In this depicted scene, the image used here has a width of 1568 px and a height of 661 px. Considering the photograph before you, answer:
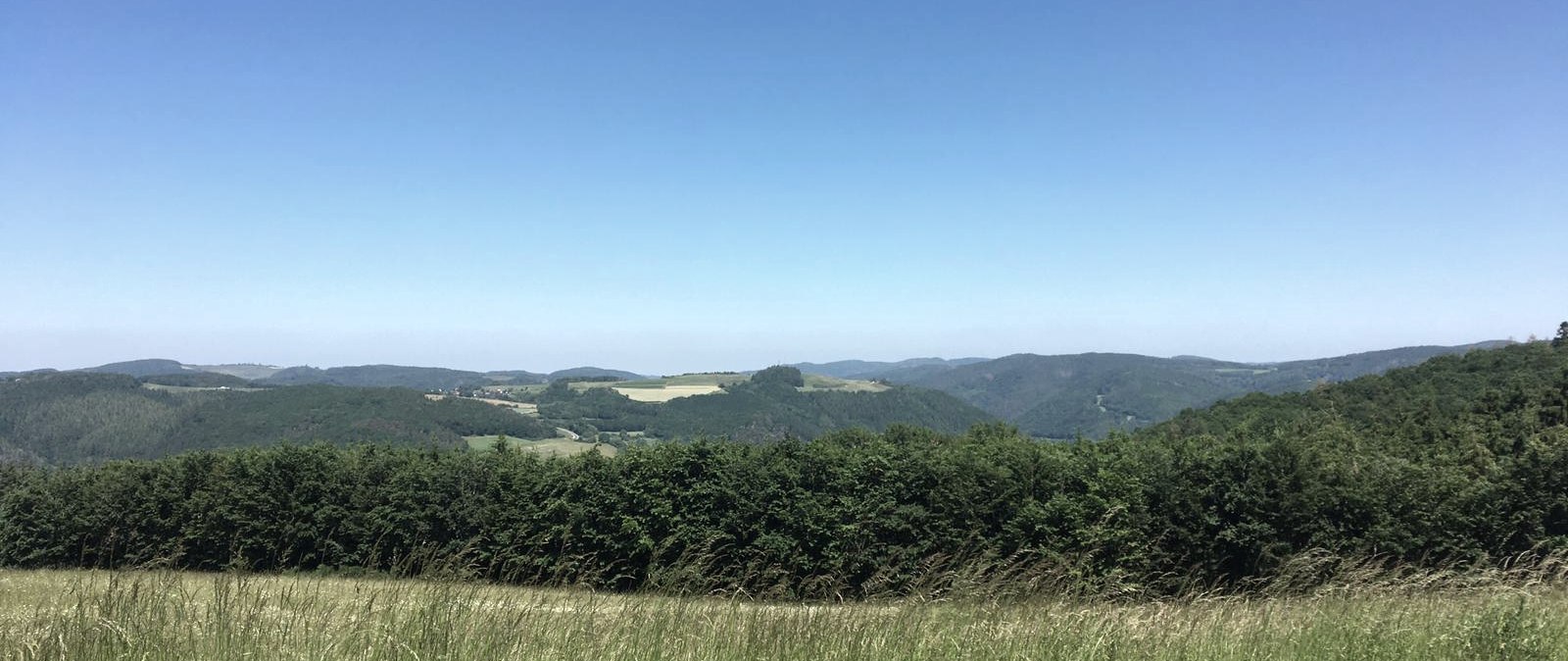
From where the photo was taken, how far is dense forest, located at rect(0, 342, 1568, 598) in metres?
29.1

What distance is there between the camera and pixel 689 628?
15.8 feet

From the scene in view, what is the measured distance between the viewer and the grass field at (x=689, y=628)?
4.20m

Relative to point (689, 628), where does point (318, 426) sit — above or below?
below

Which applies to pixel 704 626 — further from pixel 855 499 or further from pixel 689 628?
pixel 855 499

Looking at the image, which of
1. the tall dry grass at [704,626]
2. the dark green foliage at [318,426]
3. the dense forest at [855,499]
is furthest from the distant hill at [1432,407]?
the dark green foliage at [318,426]

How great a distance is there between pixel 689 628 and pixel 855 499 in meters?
30.8

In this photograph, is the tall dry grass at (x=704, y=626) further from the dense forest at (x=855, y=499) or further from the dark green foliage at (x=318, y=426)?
the dark green foliage at (x=318, y=426)

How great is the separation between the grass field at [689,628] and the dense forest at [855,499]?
62.0ft

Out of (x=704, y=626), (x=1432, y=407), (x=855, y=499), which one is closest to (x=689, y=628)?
(x=704, y=626)

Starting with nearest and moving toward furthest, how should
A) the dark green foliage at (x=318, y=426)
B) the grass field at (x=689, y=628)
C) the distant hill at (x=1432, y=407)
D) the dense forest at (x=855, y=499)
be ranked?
the grass field at (x=689, y=628) < the dense forest at (x=855, y=499) < the distant hill at (x=1432, y=407) < the dark green foliage at (x=318, y=426)

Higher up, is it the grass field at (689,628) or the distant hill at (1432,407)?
the grass field at (689,628)

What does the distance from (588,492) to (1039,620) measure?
114 ft

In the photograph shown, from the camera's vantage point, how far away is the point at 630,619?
4.90m

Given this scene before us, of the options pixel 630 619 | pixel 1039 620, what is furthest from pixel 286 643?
pixel 1039 620
